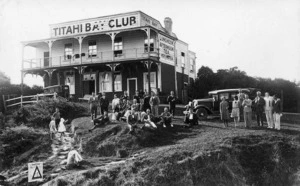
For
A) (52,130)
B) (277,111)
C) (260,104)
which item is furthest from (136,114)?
(277,111)

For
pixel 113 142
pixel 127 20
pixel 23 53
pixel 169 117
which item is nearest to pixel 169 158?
pixel 113 142

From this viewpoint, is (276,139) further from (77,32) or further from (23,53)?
(23,53)

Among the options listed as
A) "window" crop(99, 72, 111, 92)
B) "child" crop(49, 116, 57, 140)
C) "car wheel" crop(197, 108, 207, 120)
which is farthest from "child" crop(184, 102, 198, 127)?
"window" crop(99, 72, 111, 92)

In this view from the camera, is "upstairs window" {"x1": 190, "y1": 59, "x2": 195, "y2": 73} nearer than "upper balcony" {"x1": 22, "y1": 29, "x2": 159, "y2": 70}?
No

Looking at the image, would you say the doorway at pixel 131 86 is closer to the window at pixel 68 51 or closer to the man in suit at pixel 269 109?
the window at pixel 68 51

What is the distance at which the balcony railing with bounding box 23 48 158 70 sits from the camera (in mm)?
31278

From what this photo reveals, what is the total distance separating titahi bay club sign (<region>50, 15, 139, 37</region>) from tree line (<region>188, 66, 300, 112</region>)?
7737 millimetres

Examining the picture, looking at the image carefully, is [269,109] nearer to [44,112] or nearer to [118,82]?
[44,112]

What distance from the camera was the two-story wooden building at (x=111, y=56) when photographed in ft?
103

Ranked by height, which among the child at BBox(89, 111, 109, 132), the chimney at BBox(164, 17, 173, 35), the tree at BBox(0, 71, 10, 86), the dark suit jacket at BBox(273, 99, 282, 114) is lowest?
the child at BBox(89, 111, 109, 132)

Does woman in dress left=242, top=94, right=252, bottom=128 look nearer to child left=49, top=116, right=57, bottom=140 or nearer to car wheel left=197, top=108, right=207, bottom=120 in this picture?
car wheel left=197, top=108, right=207, bottom=120

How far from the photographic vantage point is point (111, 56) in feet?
107

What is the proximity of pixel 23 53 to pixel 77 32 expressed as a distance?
5.58m

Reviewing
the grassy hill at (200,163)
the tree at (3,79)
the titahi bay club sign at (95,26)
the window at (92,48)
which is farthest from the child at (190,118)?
the tree at (3,79)
